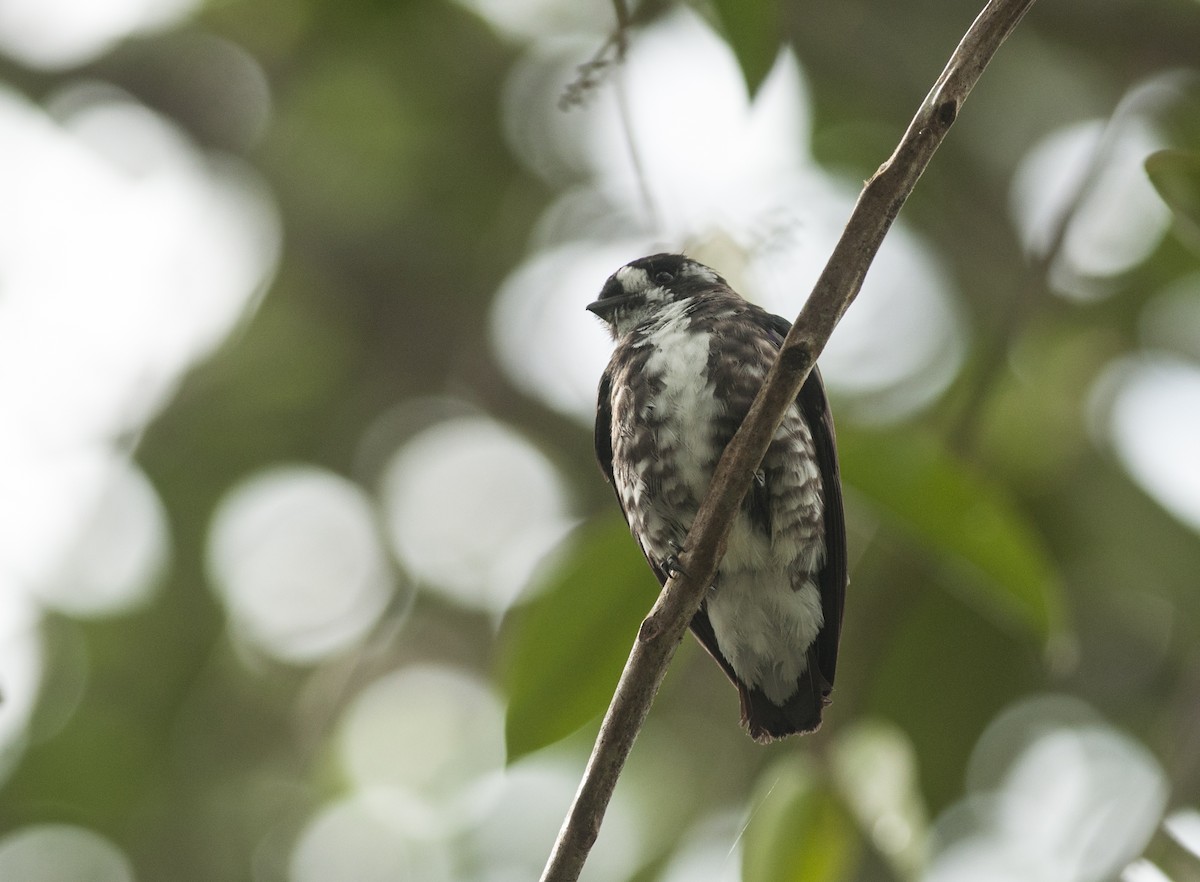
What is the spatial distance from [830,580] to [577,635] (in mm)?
731

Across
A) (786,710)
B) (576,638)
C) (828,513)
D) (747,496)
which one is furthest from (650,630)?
(786,710)

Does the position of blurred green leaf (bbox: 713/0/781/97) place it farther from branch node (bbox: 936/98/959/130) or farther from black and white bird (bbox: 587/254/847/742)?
black and white bird (bbox: 587/254/847/742)

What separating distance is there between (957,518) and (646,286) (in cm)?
134

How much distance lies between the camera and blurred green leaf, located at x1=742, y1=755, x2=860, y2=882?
2609 millimetres

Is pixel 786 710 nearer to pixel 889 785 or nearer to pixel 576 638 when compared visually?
pixel 889 785

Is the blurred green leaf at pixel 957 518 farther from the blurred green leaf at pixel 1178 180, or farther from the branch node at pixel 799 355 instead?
the branch node at pixel 799 355

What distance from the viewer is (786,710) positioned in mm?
3053

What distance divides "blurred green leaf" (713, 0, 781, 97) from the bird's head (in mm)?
1240

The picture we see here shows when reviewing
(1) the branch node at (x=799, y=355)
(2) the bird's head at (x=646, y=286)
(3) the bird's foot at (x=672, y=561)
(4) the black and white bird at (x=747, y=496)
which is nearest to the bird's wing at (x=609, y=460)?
(4) the black and white bird at (x=747, y=496)

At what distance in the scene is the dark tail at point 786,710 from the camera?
9.93 ft

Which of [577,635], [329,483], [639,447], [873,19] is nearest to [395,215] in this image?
[329,483]

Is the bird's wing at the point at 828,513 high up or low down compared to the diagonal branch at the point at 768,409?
down

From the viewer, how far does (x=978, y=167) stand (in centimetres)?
479

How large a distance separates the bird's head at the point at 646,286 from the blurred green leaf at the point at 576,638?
99 centimetres
